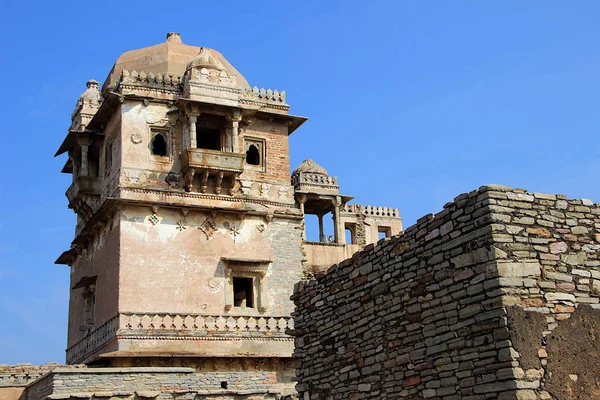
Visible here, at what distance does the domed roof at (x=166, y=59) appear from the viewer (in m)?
24.4

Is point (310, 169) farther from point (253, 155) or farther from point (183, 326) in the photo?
point (183, 326)

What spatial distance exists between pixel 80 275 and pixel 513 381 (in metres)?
18.8

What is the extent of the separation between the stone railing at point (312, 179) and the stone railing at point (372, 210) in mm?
2177

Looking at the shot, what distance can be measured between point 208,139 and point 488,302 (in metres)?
17.0

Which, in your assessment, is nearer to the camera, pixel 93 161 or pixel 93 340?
pixel 93 340

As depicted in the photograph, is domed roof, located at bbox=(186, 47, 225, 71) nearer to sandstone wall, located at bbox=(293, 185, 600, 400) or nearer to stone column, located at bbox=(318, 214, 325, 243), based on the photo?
stone column, located at bbox=(318, 214, 325, 243)

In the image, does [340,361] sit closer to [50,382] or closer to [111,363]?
[50,382]

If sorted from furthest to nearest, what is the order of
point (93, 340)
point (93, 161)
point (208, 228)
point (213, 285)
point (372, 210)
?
point (372, 210), point (93, 161), point (208, 228), point (93, 340), point (213, 285)

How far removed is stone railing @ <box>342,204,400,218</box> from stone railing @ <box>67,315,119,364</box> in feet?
44.2

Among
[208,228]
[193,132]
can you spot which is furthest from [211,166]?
[208,228]

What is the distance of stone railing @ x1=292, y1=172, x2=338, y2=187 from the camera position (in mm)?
30328

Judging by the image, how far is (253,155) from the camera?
23641 millimetres

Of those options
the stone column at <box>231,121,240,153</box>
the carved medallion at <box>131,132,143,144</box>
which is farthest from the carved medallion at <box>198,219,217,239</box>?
the carved medallion at <box>131,132,143,144</box>

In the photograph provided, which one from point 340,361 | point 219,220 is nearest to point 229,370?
point 219,220
